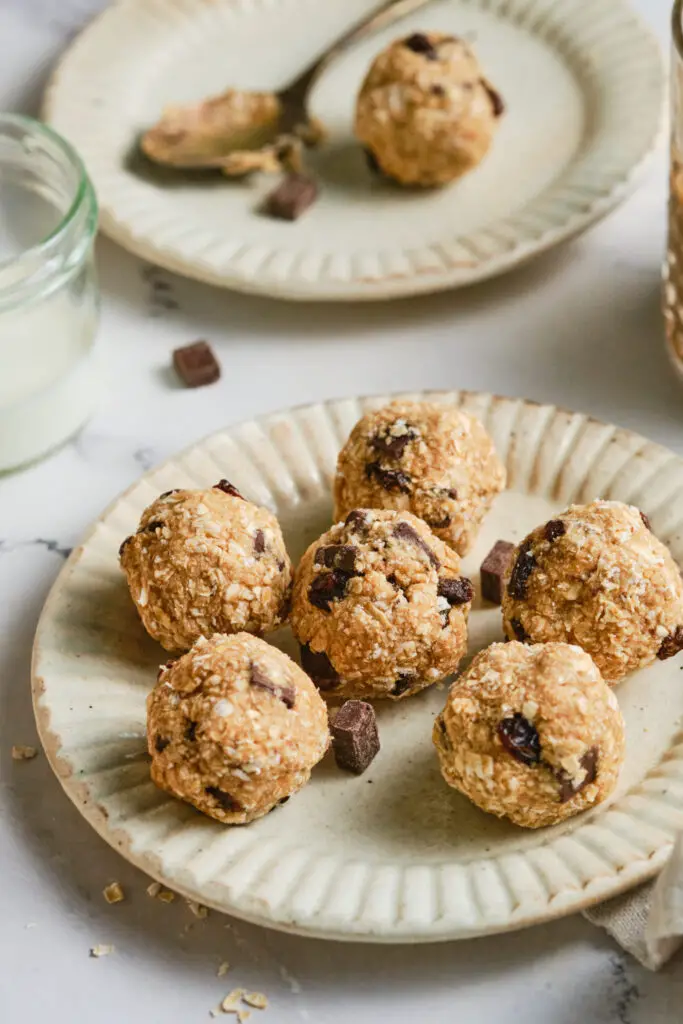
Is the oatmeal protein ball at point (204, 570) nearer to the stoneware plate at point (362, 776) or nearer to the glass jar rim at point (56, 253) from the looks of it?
the stoneware plate at point (362, 776)

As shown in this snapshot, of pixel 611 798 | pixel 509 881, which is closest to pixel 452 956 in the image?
pixel 509 881

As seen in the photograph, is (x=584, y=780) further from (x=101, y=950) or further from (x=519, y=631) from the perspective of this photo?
(x=101, y=950)

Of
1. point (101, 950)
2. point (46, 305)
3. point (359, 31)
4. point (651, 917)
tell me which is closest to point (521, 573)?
point (651, 917)

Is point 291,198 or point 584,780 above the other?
point 291,198

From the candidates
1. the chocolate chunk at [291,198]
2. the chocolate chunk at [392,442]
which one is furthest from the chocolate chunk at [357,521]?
the chocolate chunk at [291,198]

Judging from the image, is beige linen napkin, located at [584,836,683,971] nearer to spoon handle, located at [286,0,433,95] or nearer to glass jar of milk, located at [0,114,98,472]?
glass jar of milk, located at [0,114,98,472]

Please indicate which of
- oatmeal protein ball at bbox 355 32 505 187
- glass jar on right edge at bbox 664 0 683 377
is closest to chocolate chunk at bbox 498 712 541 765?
glass jar on right edge at bbox 664 0 683 377

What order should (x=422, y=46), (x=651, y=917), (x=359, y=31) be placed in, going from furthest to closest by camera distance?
(x=359, y=31)
(x=422, y=46)
(x=651, y=917)
